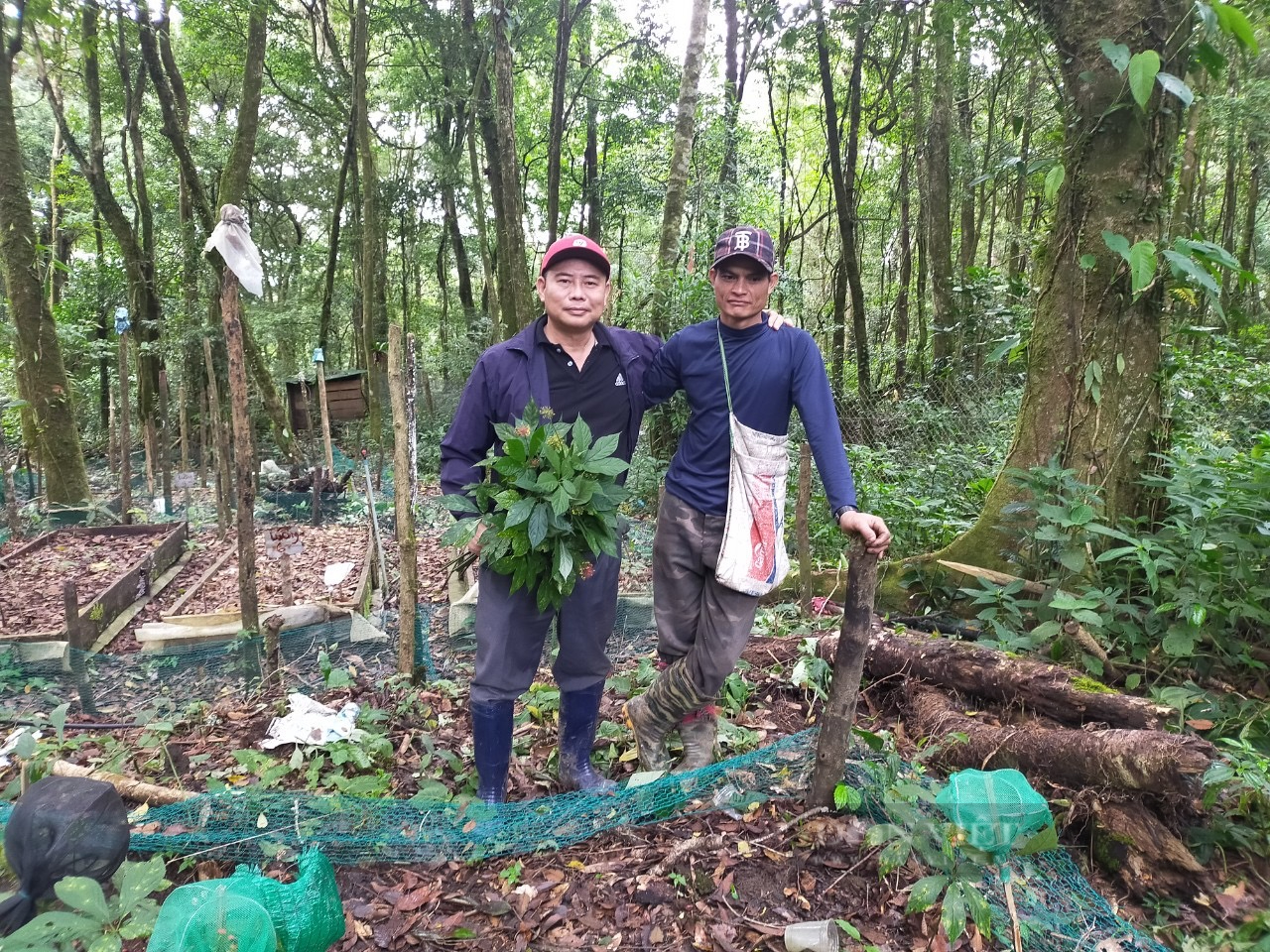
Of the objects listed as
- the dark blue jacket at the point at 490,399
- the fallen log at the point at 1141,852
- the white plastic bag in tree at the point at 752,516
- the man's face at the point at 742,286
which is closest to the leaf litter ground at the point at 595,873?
the fallen log at the point at 1141,852

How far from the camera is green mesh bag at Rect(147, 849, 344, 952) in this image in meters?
1.58

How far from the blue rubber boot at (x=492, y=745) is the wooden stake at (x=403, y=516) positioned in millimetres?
1340

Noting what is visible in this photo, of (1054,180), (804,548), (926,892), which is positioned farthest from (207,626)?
(1054,180)

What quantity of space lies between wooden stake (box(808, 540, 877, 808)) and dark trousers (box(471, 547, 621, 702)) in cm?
84

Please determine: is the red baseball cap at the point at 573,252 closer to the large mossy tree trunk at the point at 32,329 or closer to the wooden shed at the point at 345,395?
the large mossy tree trunk at the point at 32,329

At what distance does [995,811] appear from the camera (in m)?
2.12

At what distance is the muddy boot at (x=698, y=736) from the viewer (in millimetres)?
2982

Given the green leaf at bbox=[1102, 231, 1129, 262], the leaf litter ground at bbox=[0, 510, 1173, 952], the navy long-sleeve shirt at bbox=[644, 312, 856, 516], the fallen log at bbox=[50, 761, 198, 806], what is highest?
the green leaf at bbox=[1102, 231, 1129, 262]

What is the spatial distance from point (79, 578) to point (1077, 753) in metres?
7.96

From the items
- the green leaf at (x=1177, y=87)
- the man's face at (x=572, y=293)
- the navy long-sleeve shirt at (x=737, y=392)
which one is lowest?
the navy long-sleeve shirt at (x=737, y=392)

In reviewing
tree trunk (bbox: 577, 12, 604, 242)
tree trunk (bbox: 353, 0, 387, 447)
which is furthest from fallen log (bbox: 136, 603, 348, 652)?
tree trunk (bbox: 577, 12, 604, 242)

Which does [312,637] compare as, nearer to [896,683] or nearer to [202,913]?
[202,913]

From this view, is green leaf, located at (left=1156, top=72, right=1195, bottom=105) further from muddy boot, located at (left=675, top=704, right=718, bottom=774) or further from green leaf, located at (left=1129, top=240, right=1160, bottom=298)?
muddy boot, located at (left=675, top=704, right=718, bottom=774)

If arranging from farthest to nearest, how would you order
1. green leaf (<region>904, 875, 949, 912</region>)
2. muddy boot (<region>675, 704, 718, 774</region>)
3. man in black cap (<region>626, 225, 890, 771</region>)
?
1. muddy boot (<region>675, 704, 718, 774</region>)
2. man in black cap (<region>626, 225, 890, 771</region>)
3. green leaf (<region>904, 875, 949, 912</region>)
